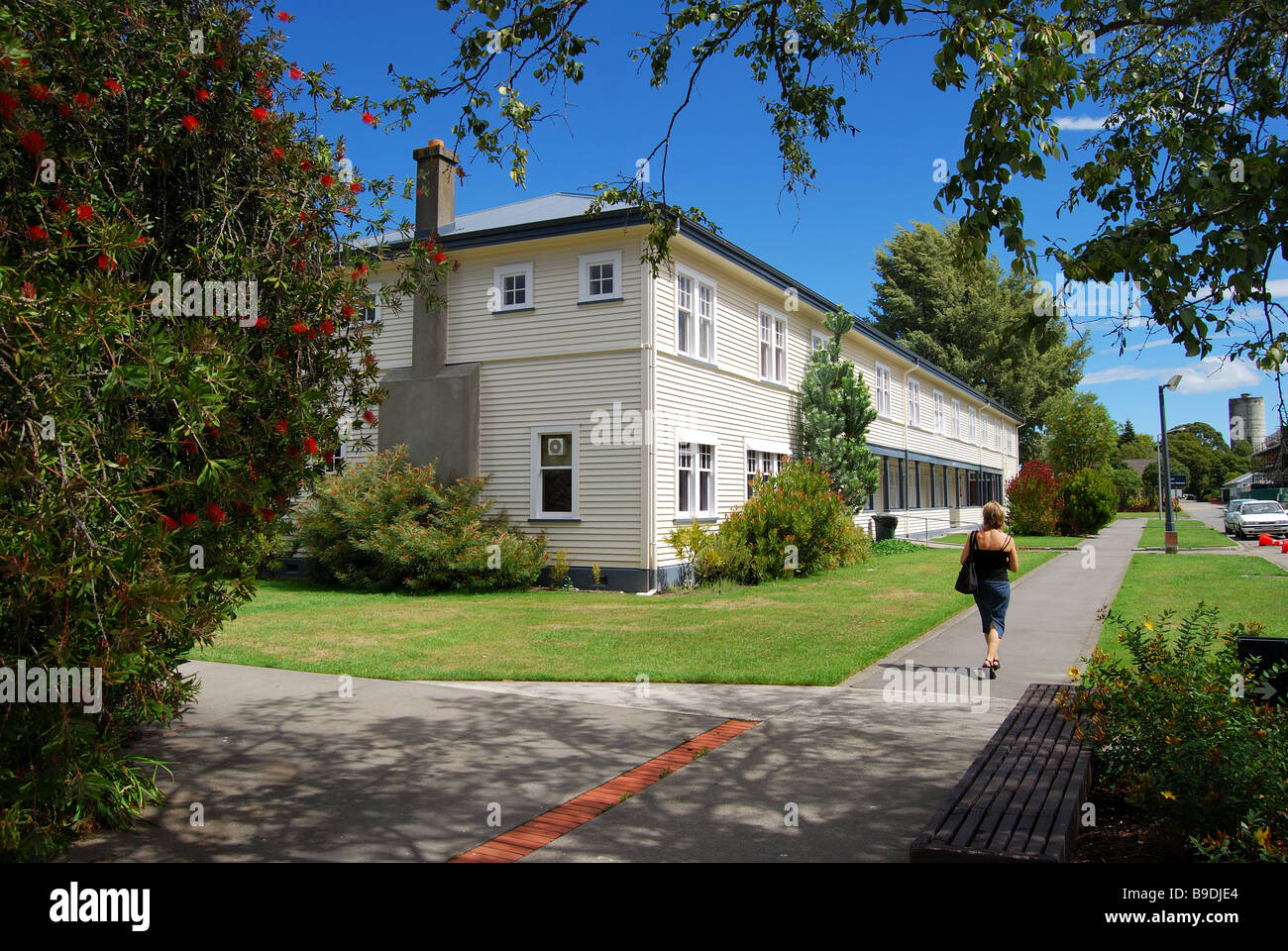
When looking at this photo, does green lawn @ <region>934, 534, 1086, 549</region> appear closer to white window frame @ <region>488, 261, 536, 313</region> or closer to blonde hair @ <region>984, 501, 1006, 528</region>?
white window frame @ <region>488, 261, 536, 313</region>

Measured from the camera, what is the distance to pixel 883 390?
1237 inches

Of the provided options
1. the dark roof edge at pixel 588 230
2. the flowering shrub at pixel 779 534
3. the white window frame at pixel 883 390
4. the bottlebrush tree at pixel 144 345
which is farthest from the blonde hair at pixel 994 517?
the white window frame at pixel 883 390

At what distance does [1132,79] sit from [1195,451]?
141 metres

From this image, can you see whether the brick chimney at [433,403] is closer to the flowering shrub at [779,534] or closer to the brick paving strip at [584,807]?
the flowering shrub at [779,534]

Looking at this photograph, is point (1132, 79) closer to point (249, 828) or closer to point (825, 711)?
point (825, 711)

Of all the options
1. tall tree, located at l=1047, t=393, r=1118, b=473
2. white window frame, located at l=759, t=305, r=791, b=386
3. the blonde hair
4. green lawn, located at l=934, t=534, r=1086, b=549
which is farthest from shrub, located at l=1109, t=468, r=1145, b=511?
the blonde hair

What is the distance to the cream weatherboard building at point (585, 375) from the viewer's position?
16.8 meters

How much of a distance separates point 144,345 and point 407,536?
1290 centimetres

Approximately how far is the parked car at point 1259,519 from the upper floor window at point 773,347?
2625 centimetres

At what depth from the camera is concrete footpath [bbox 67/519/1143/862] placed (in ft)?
14.9

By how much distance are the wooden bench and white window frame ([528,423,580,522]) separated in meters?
12.5
